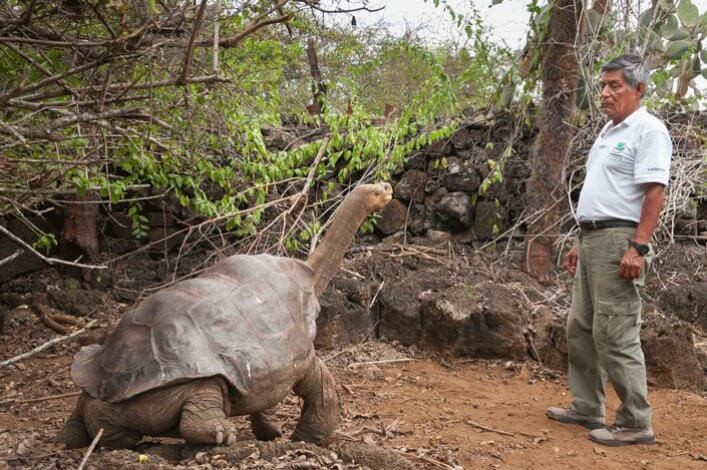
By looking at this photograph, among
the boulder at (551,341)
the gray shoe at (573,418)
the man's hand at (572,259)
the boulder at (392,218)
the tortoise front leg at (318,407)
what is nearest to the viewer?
the tortoise front leg at (318,407)

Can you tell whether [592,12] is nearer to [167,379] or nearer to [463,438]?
[463,438]

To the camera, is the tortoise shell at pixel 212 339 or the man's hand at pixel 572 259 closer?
the tortoise shell at pixel 212 339

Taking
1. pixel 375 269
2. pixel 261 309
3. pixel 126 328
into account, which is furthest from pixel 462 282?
pixel 126 328

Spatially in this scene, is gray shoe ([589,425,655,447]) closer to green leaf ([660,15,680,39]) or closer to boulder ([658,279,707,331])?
boulder ([658,279,707,331])

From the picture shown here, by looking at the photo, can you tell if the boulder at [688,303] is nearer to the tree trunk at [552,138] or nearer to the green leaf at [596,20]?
the tree trunk at [552,138]

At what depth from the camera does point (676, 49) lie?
6.78 meters

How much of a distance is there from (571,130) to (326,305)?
9.20 ft

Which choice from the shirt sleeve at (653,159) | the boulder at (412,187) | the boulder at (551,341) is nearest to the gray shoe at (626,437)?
the shirt sleeve at (653,159)

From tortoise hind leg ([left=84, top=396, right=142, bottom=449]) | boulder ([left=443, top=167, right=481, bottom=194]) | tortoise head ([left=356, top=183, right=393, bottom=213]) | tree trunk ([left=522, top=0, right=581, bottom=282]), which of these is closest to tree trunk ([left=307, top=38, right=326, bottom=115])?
boulder ([left=443, top=167, right=481, bottom=194])

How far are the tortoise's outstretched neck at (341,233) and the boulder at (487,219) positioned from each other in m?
3.45

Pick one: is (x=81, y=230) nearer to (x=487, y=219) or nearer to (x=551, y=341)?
(x=487, y=219)

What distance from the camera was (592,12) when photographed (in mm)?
6602

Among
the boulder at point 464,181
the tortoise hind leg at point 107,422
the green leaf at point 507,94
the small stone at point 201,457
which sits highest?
the green leaf at point 507,94

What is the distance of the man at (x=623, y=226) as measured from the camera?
3.99m
